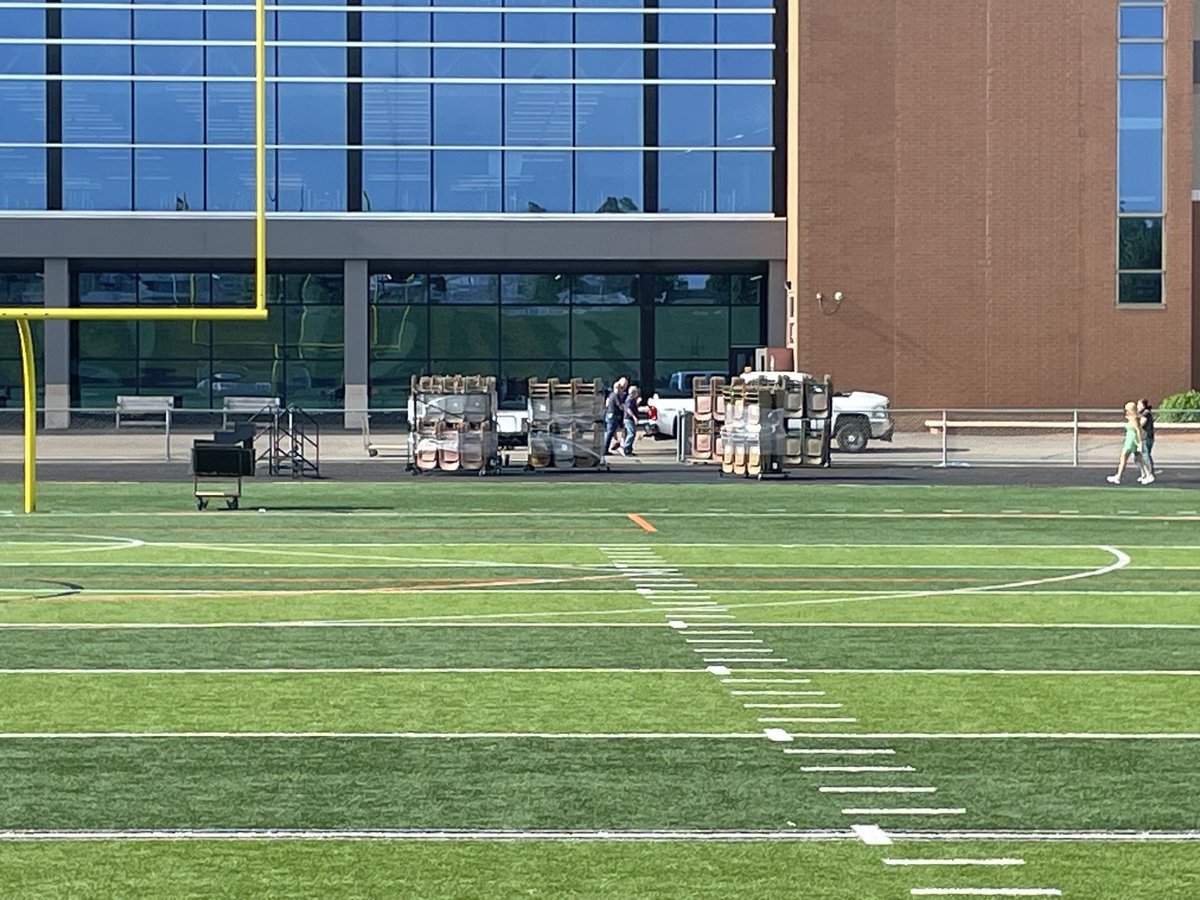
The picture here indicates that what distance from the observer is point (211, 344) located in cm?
6041

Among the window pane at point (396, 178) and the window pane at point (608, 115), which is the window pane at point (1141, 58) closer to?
the window pane at point (608, 115)

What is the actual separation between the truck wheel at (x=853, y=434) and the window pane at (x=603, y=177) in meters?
Result: 12.5

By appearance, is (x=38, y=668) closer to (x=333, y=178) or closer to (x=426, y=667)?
(x=426, y=667)

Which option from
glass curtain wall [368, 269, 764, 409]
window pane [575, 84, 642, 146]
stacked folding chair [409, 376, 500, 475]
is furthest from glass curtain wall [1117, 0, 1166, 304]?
stacked folding chair [409, 376, 500, 475]

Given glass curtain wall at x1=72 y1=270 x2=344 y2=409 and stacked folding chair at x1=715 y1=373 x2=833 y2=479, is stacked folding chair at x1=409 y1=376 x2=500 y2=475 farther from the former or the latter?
glass curtain wall at x1=72 y1=270 x2=344 y2=409

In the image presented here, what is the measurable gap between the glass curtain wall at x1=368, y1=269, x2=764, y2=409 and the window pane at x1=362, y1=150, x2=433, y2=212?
226 cm

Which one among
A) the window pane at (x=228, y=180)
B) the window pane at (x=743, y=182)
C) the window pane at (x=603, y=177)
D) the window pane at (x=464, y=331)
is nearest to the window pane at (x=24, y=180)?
the window pane at (x=228, y=180)

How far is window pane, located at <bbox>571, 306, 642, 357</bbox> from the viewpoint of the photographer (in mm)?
60875

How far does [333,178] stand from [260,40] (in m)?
33.2

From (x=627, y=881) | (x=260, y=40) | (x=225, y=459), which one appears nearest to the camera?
(x=627, y=881)

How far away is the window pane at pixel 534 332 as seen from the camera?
60812 millimetres

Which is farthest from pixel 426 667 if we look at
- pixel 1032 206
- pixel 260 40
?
pixel 1032 206

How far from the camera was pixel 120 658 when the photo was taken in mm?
14328

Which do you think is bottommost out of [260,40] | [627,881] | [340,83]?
[627,881]
